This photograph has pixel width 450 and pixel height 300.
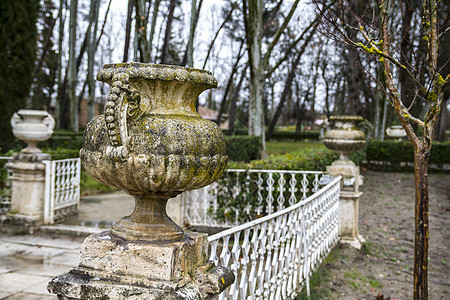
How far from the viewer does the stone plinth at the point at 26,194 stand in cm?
700

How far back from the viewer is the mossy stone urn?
2.06 metres

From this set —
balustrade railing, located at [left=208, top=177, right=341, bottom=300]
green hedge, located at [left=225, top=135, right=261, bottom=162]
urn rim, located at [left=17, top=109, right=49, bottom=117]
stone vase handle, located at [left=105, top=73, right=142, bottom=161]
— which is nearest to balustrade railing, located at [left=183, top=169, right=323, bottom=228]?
balustrade railing, located at [left=208, top=177, right=341, bottom=300]

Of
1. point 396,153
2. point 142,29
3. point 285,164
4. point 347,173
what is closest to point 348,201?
point 347,173

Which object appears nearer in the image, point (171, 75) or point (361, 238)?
point (171, 75)

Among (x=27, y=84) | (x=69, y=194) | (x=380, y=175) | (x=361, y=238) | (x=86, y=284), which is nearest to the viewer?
(x=86, y=284)

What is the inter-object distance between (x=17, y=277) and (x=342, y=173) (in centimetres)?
497

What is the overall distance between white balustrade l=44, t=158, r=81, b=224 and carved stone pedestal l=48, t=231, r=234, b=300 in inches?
214

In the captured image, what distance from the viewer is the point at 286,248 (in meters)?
4.12

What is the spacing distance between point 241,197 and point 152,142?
4974mm

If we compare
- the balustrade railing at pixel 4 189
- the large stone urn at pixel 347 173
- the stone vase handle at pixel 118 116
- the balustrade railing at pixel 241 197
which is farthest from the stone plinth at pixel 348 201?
the balustrade railing at pixel 4 189

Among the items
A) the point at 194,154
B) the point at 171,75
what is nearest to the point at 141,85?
the point at 171,75

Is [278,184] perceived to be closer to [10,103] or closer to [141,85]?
[141,85]

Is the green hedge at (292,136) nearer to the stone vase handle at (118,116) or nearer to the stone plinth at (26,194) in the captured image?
the stone plinth at (26,194)

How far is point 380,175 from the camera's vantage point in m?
14.9
